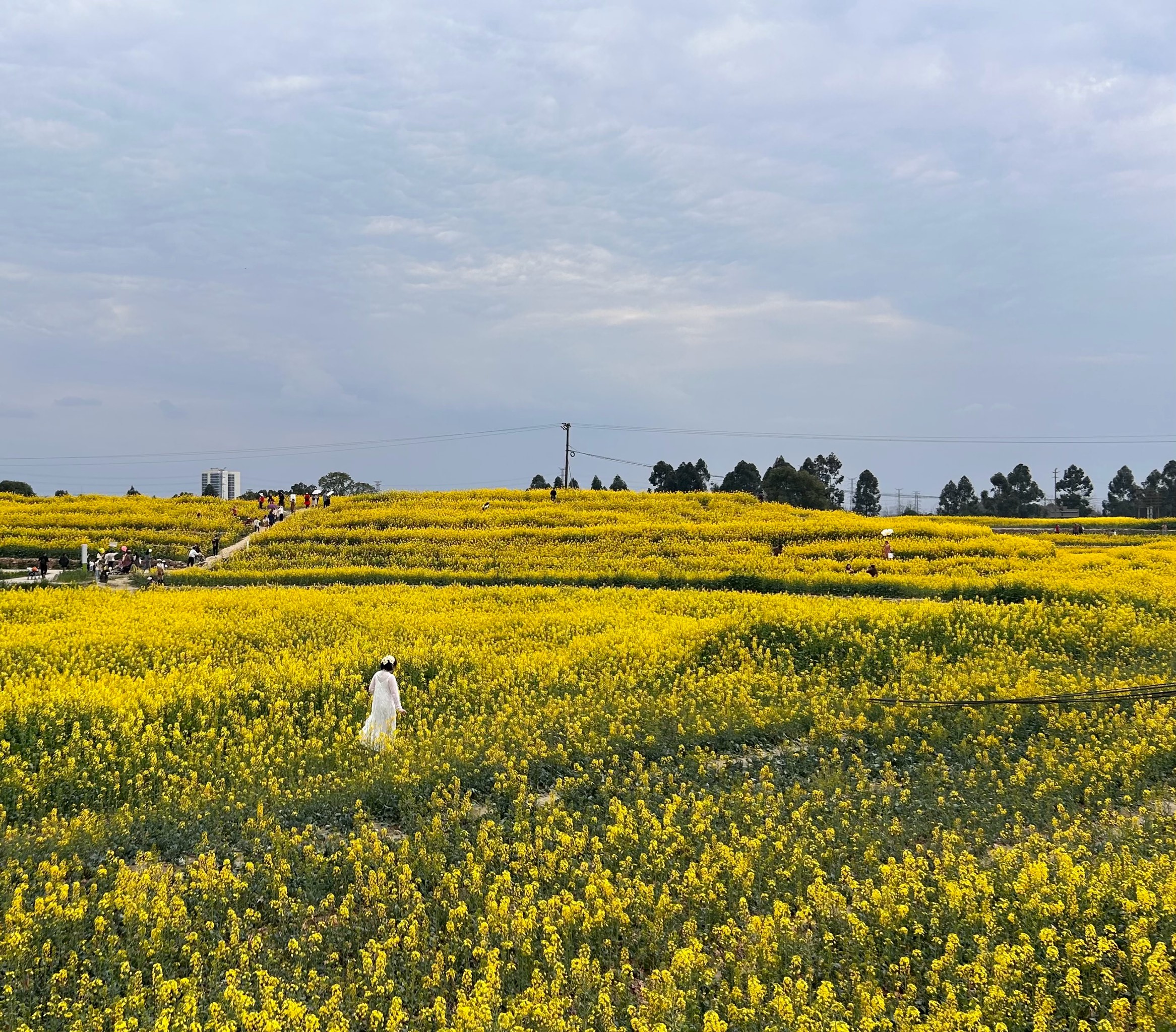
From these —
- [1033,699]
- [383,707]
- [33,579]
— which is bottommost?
[383,707]

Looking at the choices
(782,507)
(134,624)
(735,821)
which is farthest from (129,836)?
(782,507)

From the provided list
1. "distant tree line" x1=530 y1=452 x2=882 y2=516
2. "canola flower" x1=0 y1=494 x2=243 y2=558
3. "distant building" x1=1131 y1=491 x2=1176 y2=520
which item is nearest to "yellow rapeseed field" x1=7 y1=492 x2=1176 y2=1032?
"canola flower" x1=0 y1=494 x2=243 y2=558

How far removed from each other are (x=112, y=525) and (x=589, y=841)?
34917mm

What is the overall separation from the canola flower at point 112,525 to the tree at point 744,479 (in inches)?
2179

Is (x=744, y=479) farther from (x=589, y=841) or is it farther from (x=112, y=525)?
(x=589, y=841)

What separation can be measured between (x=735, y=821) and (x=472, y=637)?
28.6 ft

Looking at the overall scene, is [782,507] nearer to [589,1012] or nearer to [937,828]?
[937,828]

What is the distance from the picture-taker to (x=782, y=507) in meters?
43.8

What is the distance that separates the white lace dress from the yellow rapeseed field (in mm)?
351

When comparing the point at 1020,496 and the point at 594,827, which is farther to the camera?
the point at 1020,496

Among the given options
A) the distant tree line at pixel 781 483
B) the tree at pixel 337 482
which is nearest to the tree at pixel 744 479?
the distant tree line at pixel 781 483

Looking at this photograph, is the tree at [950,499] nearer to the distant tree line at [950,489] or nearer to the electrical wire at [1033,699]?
the distant tree line at [950,489]

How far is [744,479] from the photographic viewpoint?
87.7 m

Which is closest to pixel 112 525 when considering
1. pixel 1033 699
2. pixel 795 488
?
pixel 1033 699
